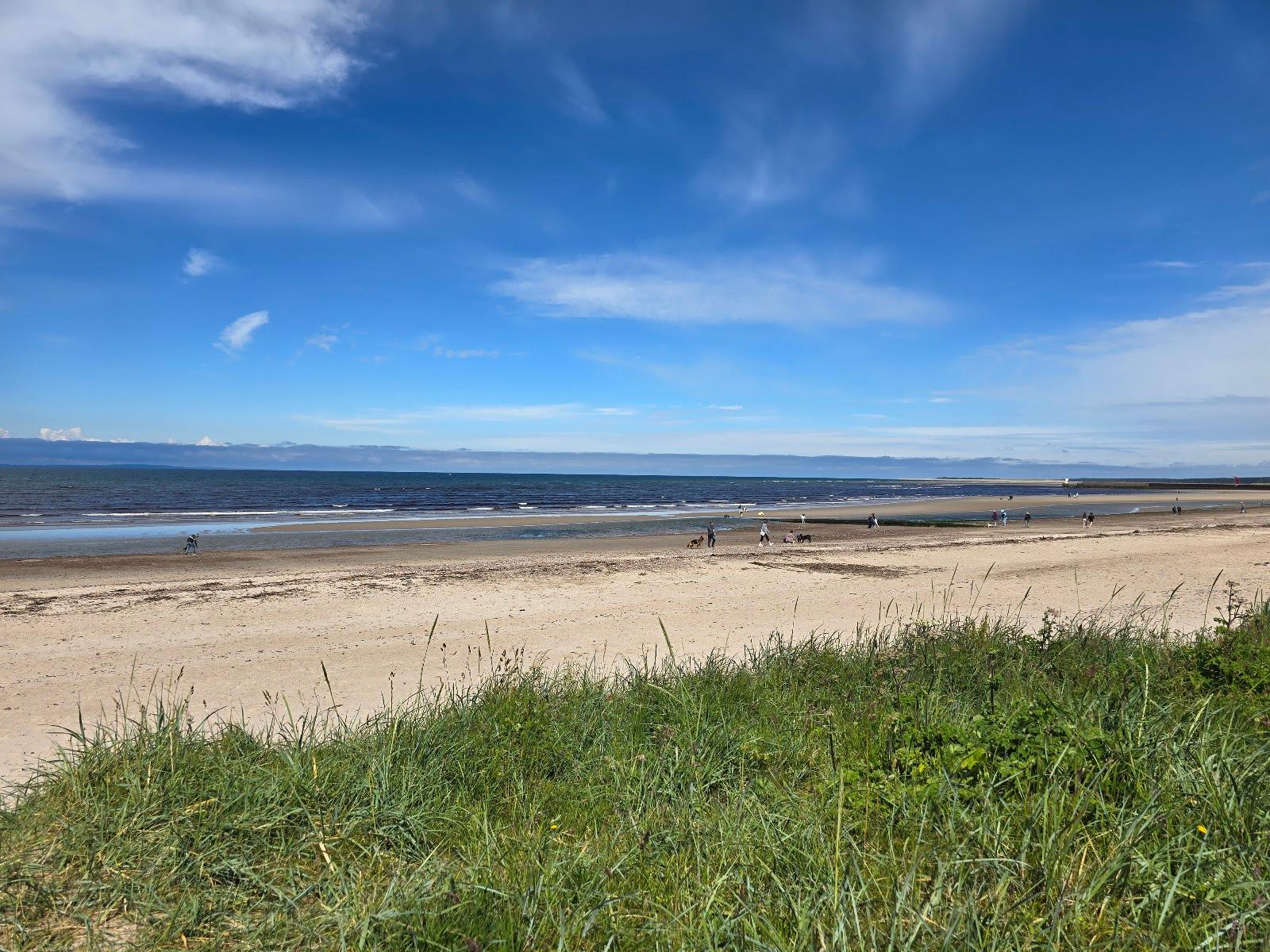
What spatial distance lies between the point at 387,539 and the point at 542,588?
1665cm

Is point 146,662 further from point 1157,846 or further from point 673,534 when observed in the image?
point 673,534

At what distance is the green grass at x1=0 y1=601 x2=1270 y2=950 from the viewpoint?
2.60 m

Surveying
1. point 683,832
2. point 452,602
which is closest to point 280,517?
point 452,602

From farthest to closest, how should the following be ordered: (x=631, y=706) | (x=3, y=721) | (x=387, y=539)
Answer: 1. (x=387, y=539)
2. (x=3, y=721)
3. (x=631, y=706)

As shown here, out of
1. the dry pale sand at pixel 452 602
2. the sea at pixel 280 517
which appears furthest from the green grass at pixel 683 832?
the sea at pixel 280 517

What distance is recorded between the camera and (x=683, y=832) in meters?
3.30

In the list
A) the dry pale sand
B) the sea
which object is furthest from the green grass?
the sea

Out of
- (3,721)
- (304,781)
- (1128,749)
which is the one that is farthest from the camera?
(3,721)

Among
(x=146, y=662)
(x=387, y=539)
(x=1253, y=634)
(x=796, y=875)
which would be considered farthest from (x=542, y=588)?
(x=387, y=539)

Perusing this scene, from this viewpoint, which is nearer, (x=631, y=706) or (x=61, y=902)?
(x=61, y=902)

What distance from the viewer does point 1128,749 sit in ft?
11.0

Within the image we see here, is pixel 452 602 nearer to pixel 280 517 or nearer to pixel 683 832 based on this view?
pixel 683 832

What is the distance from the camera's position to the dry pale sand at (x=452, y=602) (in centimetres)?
928

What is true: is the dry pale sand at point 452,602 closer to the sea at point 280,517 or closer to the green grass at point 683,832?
the green grass at point 683,832
